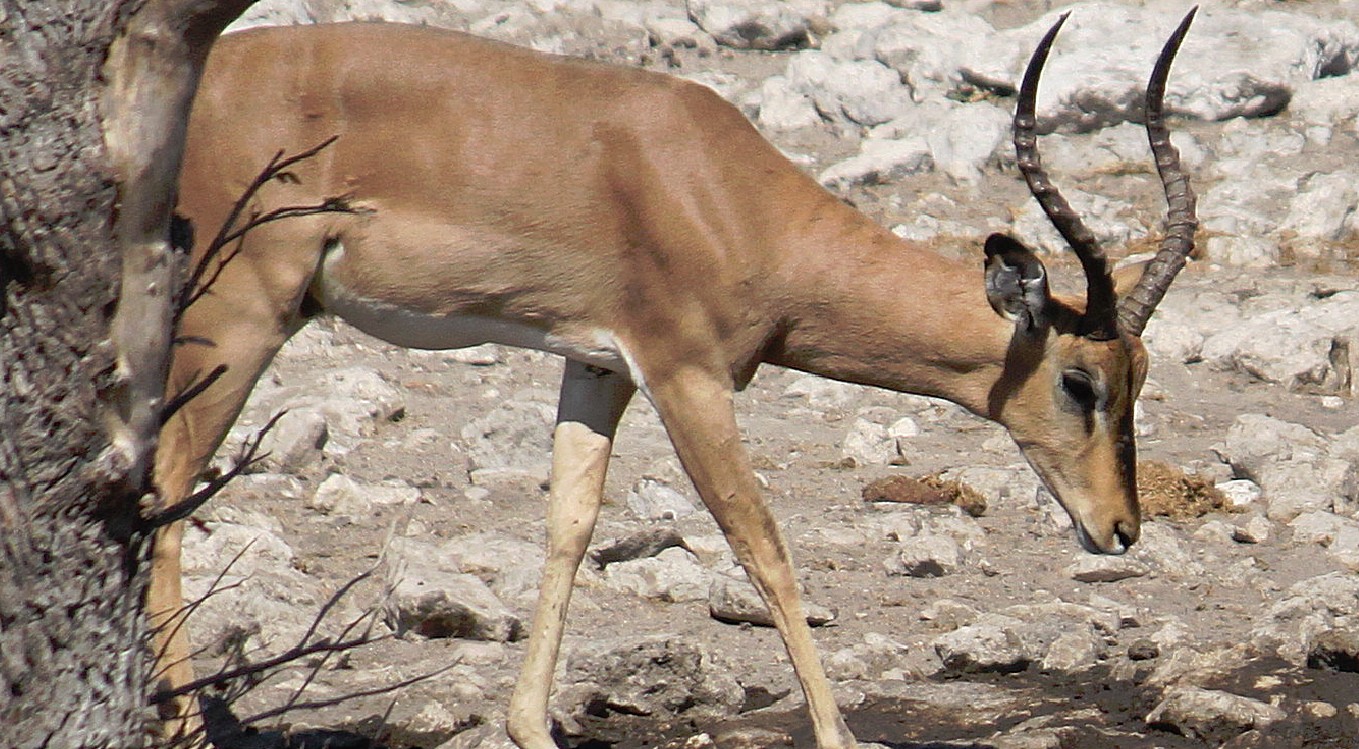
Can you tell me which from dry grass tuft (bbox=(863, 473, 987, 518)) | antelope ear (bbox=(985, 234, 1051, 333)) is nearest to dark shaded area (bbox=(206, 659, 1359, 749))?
antelope ear (bbox=(985, 234, 1051, 333))

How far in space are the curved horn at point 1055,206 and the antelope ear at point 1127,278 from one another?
1.41ft

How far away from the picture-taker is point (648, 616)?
25.6ft

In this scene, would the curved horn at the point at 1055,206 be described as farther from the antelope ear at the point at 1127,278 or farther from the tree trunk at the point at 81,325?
the tree trunk at the point at 81,325

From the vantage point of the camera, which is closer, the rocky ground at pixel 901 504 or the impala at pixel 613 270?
the impala at pixel 613 270

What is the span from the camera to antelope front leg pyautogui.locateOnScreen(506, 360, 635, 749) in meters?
6.51

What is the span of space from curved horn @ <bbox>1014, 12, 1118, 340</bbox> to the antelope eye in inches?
9.7

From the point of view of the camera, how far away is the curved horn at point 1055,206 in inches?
243

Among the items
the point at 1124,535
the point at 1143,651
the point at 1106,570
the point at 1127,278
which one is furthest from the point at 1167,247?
the point at 1106,570

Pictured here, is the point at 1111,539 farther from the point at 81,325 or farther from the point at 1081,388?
the point at 81,325

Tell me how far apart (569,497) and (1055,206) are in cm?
192

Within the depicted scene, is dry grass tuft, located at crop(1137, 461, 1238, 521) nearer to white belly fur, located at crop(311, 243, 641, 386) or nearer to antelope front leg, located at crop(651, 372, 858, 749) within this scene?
antelope front leg, located at crop(651, 372, 858, 749)

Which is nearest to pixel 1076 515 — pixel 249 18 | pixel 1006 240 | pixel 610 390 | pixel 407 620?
pixel 1006 240

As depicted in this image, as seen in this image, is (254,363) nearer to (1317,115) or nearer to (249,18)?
Result: (249,18)

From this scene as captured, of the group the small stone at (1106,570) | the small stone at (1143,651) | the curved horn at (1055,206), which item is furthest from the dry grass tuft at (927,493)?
the curved horn at (1055,206)
